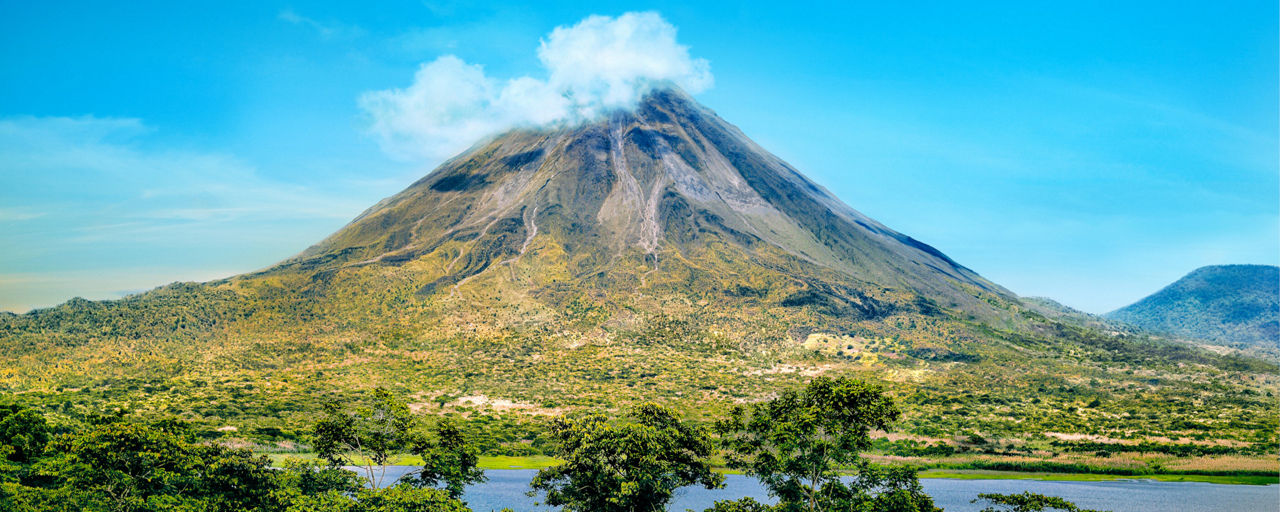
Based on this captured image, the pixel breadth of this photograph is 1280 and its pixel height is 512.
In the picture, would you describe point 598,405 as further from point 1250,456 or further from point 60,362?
point 60,362

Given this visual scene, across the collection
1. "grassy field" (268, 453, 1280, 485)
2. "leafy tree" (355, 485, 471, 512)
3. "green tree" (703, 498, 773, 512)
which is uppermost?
"leafy tree" (355, 485, 471, 512)

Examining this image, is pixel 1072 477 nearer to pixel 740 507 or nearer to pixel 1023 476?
pixel 1023 476

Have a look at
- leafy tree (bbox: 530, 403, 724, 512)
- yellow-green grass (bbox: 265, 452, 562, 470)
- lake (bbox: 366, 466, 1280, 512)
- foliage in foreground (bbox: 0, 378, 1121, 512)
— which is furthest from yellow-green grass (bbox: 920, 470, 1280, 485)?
leafy tree (bbox: 530, 403, 724, 512)

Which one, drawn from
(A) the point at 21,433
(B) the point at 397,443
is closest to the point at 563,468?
(B) the point at 397,443

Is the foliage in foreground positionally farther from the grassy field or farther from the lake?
the grassy field

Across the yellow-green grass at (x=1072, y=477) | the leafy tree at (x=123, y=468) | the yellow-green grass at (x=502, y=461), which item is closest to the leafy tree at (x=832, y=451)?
the leafy tree at (x=123, y=468)

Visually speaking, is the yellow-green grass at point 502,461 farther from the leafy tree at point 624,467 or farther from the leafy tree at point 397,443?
the leafy tree at point 624,467
